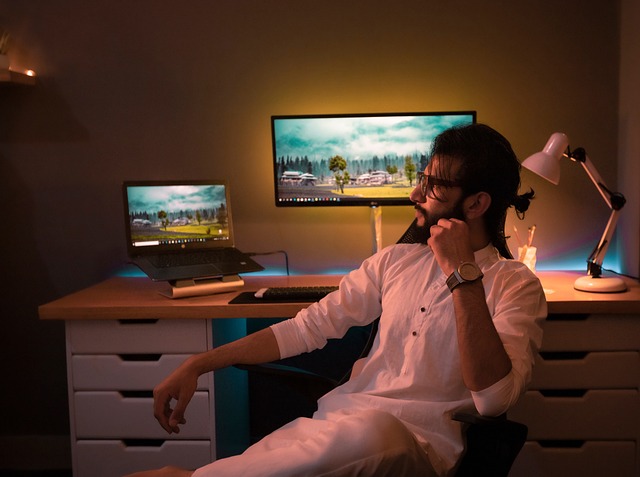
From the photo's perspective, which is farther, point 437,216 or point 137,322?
point 137,322

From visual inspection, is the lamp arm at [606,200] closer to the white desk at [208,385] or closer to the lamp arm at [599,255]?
the lamp arm at [599,255]

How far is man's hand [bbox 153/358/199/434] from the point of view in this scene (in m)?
1.57

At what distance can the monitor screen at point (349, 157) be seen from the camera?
279 cm

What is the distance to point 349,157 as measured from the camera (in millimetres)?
2826

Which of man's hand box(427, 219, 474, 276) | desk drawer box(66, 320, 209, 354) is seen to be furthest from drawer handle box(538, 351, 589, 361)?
desk drawer box(66, 320, 209, 354)

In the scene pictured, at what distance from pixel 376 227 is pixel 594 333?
3.22 feet

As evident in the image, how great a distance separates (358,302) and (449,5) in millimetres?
1656

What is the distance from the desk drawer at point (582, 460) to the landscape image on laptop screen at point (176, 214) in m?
1.52

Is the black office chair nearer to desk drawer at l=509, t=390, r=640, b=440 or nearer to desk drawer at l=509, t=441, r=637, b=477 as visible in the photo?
desk drawer at l=509, t=390, r=640, b=440

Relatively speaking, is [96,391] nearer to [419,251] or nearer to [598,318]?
[419,251]

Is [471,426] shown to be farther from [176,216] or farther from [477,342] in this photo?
[176,216]

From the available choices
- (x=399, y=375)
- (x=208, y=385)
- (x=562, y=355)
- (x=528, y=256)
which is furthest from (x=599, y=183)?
(x=208, y=385)

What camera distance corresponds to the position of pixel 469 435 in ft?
4.67

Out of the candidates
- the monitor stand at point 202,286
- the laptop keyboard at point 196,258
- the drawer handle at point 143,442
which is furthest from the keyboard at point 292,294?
the drawer handle at point 143,442
